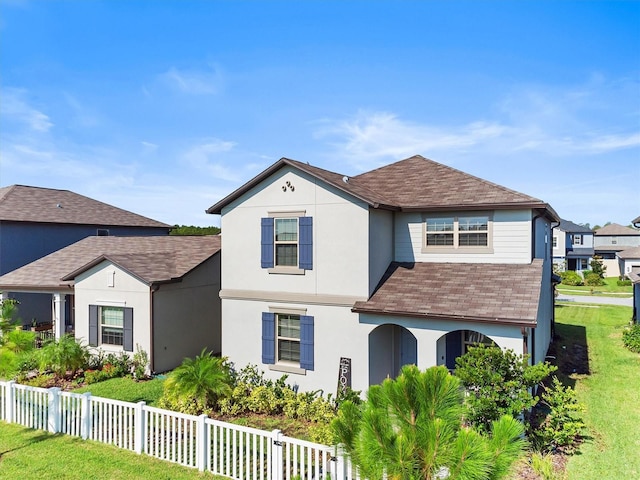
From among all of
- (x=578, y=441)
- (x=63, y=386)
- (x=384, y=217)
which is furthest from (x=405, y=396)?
(x=63, y=386)

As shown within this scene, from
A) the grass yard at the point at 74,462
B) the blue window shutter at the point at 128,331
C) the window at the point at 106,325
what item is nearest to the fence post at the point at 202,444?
the grass yard at the point at 74,462

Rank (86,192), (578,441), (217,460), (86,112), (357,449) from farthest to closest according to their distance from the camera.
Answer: (86,192) → (86,112) → (578,441) → (217,460) → (357,449)

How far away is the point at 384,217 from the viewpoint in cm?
1241

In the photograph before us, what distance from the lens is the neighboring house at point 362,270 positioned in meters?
11.0

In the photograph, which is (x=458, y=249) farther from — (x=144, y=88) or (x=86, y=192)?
(x=86, y=192)

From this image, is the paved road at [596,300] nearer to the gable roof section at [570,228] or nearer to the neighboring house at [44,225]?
the gable roof section at [570,228]

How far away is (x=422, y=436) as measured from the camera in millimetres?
3910

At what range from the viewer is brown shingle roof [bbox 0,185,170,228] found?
72.6ft

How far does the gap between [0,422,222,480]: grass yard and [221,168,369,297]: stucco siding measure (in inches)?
222

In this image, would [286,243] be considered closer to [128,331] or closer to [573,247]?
[128,331]

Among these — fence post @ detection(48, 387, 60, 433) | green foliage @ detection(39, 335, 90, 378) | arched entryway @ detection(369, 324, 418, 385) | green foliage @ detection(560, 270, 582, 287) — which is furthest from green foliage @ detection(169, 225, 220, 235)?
green foliage @ detection(560, 270, 582, 287)

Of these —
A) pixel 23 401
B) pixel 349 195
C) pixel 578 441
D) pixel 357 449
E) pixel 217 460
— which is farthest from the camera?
pixel 349 195

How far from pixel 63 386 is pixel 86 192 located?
19.2m

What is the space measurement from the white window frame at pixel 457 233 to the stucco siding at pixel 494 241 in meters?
0.09
